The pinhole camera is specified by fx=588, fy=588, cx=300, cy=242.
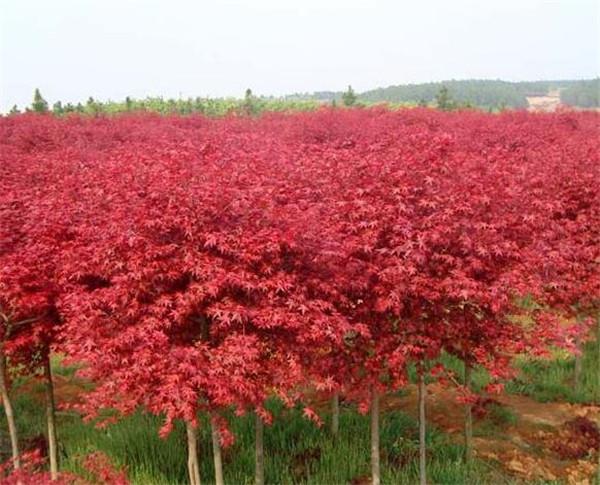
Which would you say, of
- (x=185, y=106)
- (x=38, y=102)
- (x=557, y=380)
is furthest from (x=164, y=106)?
(x=557, y=380)

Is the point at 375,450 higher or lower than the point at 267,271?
lower

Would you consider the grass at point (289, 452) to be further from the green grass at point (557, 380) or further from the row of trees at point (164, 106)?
the row of trees at point (164, 106)

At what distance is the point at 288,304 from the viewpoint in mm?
6281

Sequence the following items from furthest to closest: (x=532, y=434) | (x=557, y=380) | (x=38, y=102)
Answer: (x=38, y=102), (x=557, y=380), (x=532, y=434)

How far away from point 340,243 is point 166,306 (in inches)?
81.5

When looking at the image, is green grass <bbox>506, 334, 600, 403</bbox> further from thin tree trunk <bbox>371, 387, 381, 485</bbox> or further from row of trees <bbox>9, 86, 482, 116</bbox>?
row of trees <bbox>9, 86, 482, 116</bbox>

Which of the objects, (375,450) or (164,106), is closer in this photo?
(375,450)

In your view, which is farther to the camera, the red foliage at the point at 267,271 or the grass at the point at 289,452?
the grass at the point at 289,452

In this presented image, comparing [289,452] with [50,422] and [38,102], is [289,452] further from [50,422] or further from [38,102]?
[38,102]

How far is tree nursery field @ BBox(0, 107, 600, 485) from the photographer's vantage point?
243 inches

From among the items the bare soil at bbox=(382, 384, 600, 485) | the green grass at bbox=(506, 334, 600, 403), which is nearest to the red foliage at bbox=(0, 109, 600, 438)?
the bare soil at bbox=(382, 384, 600, 485)

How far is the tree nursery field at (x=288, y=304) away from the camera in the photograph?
6.17 meters

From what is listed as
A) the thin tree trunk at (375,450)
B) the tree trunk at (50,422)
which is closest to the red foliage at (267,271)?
the tree trunk at (50,422)

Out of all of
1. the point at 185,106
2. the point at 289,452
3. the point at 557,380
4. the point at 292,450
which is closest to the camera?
the point at 292,450
